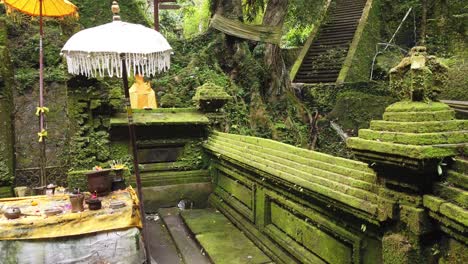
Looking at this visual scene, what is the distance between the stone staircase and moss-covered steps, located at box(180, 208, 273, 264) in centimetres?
1008

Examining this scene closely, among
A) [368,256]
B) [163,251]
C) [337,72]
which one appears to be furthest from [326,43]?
[368,256]

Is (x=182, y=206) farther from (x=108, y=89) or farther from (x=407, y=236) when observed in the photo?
(x=407, y=236)

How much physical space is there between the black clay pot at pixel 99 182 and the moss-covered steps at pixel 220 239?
1.60 metres

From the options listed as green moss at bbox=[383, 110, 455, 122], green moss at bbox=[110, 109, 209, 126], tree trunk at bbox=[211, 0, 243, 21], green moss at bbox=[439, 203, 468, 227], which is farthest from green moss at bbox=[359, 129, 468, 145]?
tree trunk at bbox=[211, 0, 243, 21]

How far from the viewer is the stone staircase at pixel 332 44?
15.8 metres

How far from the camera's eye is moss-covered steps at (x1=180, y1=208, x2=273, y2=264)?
4.91 meters

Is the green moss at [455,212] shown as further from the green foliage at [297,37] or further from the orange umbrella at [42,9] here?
the green foliage at [297,37]

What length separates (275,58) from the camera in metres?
12.3

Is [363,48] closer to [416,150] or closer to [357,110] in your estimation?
[357,110]

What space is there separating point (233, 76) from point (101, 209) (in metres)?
8.42

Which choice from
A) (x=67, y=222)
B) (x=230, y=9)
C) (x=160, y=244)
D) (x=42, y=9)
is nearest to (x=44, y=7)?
(x=42, y=9)

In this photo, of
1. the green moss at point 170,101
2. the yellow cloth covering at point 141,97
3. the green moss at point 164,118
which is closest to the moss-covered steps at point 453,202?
the green moss at point 164,118

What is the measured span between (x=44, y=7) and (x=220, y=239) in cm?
443

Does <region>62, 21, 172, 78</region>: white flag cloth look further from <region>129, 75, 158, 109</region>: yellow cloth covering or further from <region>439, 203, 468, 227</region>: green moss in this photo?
<region>129, 75, 158, 109</region>: yellow cloth covering
